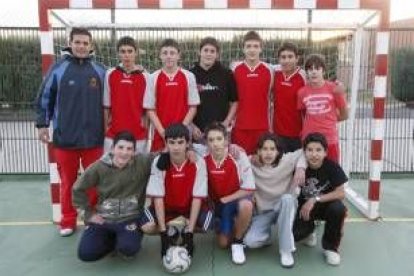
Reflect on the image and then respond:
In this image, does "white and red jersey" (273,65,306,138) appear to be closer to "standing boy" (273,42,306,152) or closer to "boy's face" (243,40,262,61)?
"standing boy" (273,42,306,152)

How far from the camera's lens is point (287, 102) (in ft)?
14.8

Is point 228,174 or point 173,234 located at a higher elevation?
point 228,174

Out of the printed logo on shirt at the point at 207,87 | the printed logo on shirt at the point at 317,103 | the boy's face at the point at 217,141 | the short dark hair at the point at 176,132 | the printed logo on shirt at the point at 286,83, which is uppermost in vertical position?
the printed logo on shirt at the point at 286,83

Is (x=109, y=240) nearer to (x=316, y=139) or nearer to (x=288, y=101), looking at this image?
(x=316, y=139)

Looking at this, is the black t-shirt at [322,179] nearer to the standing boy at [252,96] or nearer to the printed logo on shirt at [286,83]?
the standing boy at [252,96]

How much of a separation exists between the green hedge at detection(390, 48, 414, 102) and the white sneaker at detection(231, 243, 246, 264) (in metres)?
7.50

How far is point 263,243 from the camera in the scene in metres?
4.03

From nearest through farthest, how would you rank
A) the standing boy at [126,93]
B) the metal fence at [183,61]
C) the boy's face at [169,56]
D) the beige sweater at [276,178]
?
the beige sweater at [276,178] → the boy's face at [169,56] → the standing boy at [126,93] → the metal fence at [183,61]

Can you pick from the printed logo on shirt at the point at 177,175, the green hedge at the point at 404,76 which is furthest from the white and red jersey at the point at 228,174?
the green hedge at the point at 404,76

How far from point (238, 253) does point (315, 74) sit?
1666 millimetres

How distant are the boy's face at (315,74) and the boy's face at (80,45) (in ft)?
6.36

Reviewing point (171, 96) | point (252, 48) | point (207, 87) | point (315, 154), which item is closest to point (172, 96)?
point (171, 96)

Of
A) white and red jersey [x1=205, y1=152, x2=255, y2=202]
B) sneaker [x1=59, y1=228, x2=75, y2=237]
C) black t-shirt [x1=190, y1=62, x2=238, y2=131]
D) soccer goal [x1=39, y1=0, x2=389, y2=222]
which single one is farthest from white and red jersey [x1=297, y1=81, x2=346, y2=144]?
sneaker [x1=59, y1=228, x2=75, y2=237]

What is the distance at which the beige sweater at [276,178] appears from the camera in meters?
4.05
